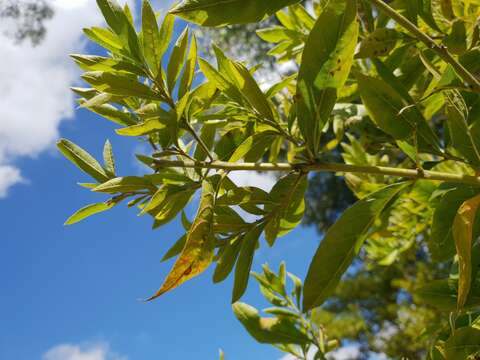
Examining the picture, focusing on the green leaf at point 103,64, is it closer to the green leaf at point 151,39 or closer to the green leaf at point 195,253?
the green leaf at point 151,39

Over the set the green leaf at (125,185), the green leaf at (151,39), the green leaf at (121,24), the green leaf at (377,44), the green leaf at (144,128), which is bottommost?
the green leaf at (377,44)

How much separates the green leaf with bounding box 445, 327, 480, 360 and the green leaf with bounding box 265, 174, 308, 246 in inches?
10.9

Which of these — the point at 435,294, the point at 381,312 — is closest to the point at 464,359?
the point at 435,294

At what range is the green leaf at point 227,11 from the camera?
0.58m

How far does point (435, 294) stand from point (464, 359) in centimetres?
13

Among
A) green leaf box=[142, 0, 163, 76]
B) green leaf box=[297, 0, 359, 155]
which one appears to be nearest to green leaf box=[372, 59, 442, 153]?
green leaf box=[297, 0, 359, 155]

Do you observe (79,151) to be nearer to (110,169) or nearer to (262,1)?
(110,169)

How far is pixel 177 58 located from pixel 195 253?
0.28m

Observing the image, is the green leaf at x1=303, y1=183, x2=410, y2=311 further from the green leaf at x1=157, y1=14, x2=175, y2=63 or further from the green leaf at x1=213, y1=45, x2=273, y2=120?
the green leaf at x1=157, y1=14, x2=175, y2=63

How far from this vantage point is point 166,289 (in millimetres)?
559

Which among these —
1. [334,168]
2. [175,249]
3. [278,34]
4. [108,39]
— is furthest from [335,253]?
[278,34]

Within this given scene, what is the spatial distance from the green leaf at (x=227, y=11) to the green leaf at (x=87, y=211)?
322 millimetres

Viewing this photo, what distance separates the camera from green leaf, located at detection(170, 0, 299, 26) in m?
0.58

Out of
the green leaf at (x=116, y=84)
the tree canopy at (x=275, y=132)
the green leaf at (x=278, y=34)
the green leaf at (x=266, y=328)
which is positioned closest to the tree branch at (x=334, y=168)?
the tree canopy at (x=275, y=132)
